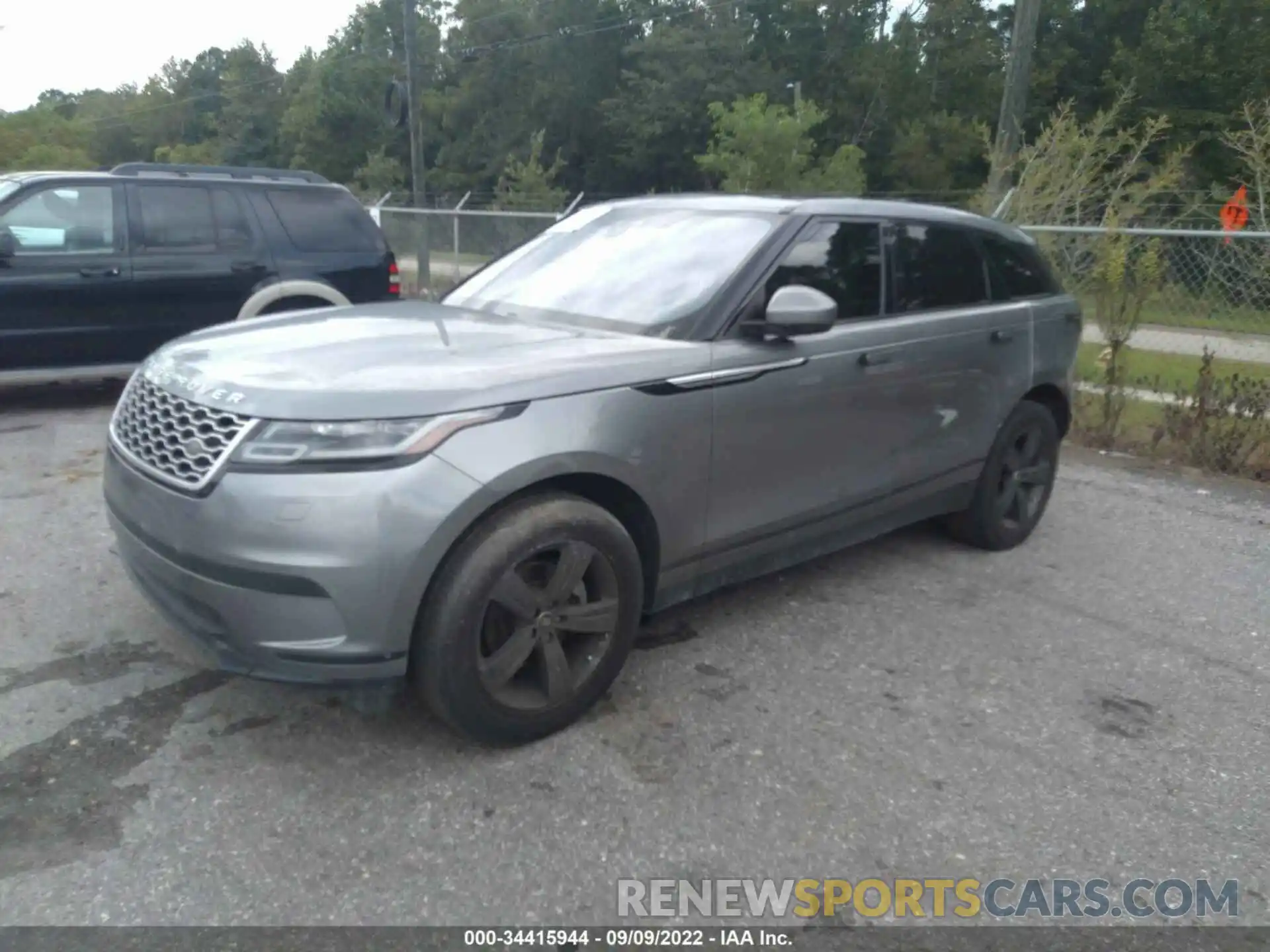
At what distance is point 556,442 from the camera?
124 inches

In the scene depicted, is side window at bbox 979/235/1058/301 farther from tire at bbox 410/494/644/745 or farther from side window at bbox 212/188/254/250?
side window at bbox 212/188/254/250

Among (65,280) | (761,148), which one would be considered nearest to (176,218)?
(65,280)

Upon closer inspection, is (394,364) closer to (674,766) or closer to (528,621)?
(528,621)

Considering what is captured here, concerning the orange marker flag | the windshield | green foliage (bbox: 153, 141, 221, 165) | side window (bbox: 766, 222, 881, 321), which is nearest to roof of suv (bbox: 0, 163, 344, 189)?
the windshield

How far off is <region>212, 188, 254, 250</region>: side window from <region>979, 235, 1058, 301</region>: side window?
5624 millimetres

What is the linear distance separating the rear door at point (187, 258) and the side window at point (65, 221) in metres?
0.19

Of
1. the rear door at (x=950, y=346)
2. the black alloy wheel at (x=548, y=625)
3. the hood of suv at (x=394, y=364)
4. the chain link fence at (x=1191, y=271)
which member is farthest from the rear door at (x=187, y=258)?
the black alloy wheel at (x=548, y=625)

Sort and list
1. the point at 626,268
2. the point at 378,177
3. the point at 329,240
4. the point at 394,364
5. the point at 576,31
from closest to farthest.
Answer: the point at 394,364 → the point at 626,268 → the point at 329,240 → the point at 378,177 → the point at 576,31

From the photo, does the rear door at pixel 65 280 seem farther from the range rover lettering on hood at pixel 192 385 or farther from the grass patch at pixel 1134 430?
the grass patch at pixel 1134 430

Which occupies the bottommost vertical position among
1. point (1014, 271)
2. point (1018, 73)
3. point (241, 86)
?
point (1014, 271)

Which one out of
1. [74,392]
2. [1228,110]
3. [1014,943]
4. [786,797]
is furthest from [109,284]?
[1228,110]

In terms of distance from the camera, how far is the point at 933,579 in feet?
16.1

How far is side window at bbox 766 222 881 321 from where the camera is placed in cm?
400

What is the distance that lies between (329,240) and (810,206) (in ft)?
A: 17.4
